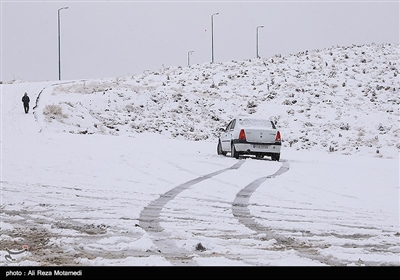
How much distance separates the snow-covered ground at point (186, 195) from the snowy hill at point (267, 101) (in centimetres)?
23

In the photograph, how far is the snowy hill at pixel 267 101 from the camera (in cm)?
3353

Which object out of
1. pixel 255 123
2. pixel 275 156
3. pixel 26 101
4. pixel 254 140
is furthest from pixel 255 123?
pixel 26 101

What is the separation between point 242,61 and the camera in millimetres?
64500

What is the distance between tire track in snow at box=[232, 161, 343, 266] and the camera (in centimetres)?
683

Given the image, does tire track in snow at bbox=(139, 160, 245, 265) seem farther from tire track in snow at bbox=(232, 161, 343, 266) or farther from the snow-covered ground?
tire track in snow at bbox=(232, 161, 343, 266)

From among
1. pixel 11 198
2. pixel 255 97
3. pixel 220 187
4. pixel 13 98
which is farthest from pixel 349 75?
pixel 11 198

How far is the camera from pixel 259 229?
28.2ft

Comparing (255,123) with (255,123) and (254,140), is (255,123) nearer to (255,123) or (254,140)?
(255,123)

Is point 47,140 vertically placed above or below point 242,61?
below

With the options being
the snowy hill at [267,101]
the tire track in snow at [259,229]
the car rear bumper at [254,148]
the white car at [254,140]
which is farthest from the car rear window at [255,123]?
the snowy hill at [267,101]

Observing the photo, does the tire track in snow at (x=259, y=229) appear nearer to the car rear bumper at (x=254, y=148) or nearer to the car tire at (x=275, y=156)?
the car rear bumper at (x=254, y=148)

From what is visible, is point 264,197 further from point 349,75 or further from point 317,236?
point 349,75

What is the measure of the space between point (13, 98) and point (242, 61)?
2928cm

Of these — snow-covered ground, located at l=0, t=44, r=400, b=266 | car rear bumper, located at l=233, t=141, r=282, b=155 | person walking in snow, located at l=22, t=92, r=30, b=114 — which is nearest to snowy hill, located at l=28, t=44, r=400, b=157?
snow-covered ground, located at l=0, t=44, r=400, b=266
